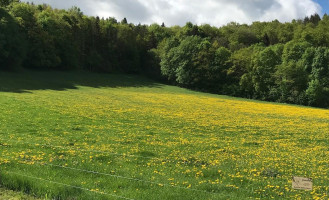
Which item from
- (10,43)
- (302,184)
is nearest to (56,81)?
(10,43)

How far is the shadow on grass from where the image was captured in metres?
52.7

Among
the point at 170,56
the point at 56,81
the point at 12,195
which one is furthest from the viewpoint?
the point at 170,56

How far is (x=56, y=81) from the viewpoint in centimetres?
6397

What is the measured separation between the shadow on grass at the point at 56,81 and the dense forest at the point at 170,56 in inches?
158

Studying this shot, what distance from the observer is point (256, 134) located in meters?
21.1

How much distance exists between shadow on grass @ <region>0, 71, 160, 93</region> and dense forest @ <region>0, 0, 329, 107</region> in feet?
13.2

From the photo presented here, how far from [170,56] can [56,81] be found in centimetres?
3578

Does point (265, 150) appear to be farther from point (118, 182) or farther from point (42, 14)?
point (42, 14)

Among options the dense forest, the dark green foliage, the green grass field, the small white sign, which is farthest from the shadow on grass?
the small white sign

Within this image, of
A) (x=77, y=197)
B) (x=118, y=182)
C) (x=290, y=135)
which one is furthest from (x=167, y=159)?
(x=290, y=135)

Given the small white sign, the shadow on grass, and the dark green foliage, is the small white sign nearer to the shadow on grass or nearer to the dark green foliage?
the shadow on grass

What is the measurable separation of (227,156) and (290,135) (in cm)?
1010

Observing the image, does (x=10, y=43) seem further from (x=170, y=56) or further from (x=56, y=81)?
(x=170, y=56)

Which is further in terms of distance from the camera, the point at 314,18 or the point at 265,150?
the point at 314,18
